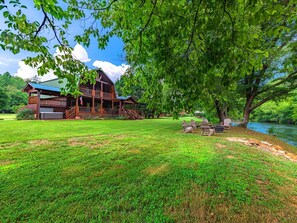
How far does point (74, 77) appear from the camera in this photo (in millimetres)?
3828

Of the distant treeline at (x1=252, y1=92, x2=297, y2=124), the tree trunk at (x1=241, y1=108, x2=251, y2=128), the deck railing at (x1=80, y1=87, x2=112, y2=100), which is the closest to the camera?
the tree trunk at (x1=241, y1=108, x2=251, y2=128)

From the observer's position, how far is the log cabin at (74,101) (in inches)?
695

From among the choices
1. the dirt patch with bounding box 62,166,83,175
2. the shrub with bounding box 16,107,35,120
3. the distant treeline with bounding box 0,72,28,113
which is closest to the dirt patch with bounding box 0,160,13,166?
the dirt patch with bounding box 62,166,83,175

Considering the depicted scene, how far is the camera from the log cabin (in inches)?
695

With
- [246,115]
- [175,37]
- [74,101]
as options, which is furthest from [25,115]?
[246,115]

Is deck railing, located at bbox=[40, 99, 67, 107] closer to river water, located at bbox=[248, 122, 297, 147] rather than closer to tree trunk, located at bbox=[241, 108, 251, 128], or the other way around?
tree trunk, located at bbox=[241, 108, 251, 128]

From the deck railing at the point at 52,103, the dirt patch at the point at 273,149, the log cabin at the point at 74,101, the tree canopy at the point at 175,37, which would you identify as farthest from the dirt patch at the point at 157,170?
the deck railing at the point at 52,103

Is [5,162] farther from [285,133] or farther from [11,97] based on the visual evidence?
[11,97]

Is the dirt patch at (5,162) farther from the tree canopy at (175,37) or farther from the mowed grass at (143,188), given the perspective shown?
the tree canopy at (175,37)

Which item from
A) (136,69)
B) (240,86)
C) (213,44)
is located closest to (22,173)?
(136,69)

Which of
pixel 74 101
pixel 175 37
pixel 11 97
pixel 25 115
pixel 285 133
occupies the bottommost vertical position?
pixel 285 133

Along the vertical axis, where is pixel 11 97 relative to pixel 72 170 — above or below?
above

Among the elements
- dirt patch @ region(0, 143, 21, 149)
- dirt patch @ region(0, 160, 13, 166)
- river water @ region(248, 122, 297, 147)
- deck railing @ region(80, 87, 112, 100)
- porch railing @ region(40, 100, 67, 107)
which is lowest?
river water @ region(248, 122, 297, 147)

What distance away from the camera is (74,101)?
880 inches
